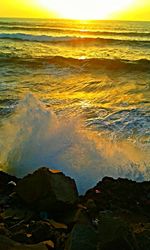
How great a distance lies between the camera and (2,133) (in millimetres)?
6586

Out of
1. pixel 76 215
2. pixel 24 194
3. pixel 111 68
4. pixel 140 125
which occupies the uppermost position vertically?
pixel 111 68

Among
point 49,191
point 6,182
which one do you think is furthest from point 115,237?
point 6,182

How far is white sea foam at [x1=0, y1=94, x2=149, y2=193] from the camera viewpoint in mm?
5578

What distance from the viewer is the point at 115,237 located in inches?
111

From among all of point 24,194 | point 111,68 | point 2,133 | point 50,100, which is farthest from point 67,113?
point 111,68

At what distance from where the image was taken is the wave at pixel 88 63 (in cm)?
1817

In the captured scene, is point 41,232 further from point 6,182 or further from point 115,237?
point 6,182

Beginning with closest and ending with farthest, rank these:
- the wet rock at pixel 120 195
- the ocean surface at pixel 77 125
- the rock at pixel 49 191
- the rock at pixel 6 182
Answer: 1. the rock at pixel 49 191
2. the wet rock at pixel 120 195
3. the rock at pixel 6 182
4. the ocean surface at pixel 77 125

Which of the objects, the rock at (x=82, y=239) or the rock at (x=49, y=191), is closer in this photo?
the rock at (x=82, y=239)

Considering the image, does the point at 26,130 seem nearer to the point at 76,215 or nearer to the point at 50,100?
the point at 76,215

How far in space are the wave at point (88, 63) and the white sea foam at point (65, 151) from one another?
37.2 ft

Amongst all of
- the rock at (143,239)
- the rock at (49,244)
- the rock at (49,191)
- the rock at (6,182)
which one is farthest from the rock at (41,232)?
the rock at (6,182)

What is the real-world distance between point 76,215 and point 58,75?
11628mm

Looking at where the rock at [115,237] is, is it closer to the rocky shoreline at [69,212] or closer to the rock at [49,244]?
the rocky shoreline at [69,212]
